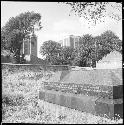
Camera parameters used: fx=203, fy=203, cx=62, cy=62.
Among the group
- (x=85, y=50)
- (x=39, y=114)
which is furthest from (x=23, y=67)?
(x=85, y=50)

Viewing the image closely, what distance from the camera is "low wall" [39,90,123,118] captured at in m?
7.67

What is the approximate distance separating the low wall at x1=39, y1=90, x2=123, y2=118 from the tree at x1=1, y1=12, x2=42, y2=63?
31.4 metres

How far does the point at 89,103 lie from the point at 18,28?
35.8m

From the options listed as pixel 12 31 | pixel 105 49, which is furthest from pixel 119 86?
pixel 105 49

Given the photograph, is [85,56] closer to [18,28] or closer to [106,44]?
[106,44]

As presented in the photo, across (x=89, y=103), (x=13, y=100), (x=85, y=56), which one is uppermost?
(x=85, y=56)

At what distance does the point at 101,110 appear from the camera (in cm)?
800

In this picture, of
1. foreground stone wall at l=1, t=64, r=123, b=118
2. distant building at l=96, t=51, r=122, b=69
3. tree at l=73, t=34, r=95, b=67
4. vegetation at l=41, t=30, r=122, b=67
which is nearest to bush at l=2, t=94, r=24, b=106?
foreground stone wall at l=1, t=64, r=123, b=118

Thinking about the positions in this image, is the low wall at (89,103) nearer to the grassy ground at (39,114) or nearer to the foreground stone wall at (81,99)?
the foreground stone wall at (81,99)

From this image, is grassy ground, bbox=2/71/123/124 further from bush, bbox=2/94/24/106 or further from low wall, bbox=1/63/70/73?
low wall, bbox=1/63/70/73

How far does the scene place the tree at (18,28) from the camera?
134 ft

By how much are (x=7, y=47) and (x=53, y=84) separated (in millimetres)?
32349

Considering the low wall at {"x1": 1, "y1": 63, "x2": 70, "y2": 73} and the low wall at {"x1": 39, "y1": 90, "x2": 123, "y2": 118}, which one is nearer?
the low wall at {"x1": 39, "y1": 90, "x2": 123, "y2": 118}

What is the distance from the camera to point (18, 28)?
137 feet
